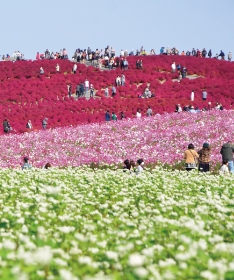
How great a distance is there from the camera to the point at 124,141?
27766mm

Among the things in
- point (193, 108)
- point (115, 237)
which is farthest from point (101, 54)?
point (115, 237)

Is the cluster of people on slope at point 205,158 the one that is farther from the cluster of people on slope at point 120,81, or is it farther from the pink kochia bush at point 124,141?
the cluster of people on slope at point 120,81

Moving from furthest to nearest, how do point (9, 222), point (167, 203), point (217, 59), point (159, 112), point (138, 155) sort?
point (217, 59) < point (159, 112) < point (138, 155) < point (167, 203) < point (9, 222)

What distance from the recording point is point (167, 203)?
33.6 feet

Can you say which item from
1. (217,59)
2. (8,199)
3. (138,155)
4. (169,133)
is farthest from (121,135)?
(217,59)

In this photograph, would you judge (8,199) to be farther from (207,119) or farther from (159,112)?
(159,112)

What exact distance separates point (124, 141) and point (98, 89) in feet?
66.4

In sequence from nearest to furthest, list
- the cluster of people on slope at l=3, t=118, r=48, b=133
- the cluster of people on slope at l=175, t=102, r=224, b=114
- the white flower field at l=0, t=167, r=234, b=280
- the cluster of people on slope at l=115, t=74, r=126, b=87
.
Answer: the white flower field at l=0, t=167, r=234, b=280
the cluster of people on slope at l=3, t=118, r=48, b=133
the cluster of people on slope at l=175, t=102, r=224, b=114
the cluster of people on slope at l=115, t=74, r=126, b=87

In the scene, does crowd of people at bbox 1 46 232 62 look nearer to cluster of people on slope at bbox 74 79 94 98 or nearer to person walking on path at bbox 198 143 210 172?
cluster of people on slope at bbox 74 79 94 98

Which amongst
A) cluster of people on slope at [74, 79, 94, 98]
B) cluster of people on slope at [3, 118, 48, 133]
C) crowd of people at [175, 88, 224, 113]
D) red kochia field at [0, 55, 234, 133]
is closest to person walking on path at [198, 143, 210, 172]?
crowd of people at [175, 88, 224, 113]

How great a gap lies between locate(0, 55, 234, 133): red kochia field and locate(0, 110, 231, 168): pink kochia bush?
595 cm

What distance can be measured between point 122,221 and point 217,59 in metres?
52.3

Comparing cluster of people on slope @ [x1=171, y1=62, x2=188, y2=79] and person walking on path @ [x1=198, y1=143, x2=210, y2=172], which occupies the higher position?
cluster of people on slope @ [x1=171, y1=62, x2=188, y2=79]

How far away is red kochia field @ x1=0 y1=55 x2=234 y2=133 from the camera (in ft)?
129
